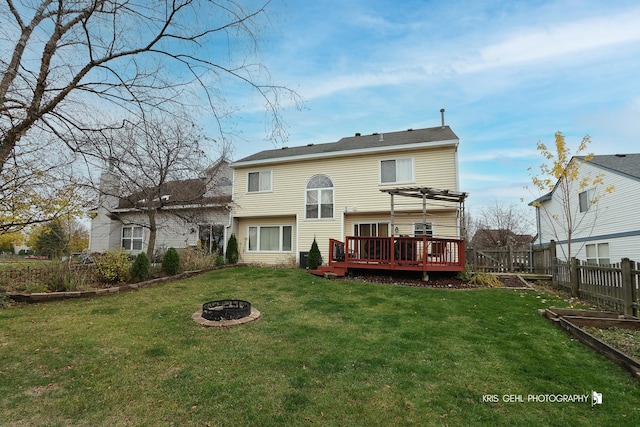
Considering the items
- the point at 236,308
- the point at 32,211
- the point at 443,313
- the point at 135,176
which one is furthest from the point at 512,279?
the point at 32,211

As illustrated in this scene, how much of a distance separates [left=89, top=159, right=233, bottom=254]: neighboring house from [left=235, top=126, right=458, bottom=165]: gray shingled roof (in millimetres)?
2791

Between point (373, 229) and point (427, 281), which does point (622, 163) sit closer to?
point (373, 229)

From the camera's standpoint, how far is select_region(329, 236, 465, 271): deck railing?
34.2ft

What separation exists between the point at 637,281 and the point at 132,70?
924 centimetres

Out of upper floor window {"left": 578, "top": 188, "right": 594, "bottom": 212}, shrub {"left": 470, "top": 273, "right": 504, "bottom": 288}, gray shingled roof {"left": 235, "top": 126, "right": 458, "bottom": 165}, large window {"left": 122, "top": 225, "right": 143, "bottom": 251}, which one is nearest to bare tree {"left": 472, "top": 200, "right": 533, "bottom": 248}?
upper floor window {"left": 578, "top": 188, "right": 594, "bottom": 212}

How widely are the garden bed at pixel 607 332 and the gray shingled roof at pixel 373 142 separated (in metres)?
8.48

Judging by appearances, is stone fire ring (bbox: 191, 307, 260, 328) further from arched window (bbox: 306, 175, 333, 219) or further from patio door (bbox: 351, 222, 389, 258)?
arched window (bbox: 306, 175, 333, 219)

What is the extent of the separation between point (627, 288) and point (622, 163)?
42.2 ft

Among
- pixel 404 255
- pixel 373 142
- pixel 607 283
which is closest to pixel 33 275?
pixel 404 255

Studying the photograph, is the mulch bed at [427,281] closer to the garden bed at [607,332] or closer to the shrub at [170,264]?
the garden bed at [607,332]

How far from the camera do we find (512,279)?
1120cm

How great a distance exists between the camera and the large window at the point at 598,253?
15.3 metres

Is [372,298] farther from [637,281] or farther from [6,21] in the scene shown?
[6,21]

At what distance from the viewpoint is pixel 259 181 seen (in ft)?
55.2
